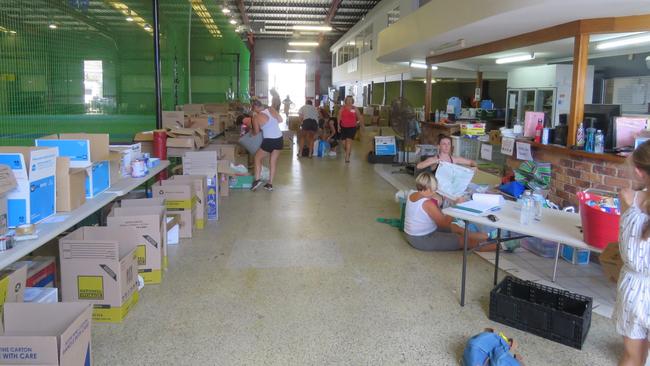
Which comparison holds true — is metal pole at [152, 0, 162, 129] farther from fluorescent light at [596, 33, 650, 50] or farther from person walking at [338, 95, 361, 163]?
person walking at [338, 95, 361, 163]

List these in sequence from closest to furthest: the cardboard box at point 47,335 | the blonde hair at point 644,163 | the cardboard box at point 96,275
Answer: the cardboard box at point 47,335, the blonde hair at point 644,163, the cardboard box at point 96,275

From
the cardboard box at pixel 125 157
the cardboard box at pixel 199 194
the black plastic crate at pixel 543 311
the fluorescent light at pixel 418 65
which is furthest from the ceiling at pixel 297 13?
the black plastic crate at pixel 543 311

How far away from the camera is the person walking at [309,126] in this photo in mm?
11805

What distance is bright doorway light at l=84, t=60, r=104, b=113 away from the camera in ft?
15.5

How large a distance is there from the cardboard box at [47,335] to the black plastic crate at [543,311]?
241 centimetres

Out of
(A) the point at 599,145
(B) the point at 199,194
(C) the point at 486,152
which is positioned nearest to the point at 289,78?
(C) the point at 486,152

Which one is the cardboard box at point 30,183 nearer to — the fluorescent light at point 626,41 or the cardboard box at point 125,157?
the cardboard box at point 125,157

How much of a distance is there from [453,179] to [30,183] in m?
3.72

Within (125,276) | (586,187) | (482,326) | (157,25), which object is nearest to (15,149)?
(125,276)

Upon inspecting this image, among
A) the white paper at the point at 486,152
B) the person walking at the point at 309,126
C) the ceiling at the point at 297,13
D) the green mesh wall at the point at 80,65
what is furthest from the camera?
the ceiling at the point at 297,13

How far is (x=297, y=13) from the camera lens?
1986cm

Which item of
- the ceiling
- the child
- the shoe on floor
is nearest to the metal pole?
the shoe on floor

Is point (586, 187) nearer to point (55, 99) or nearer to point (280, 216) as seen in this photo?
point (280, 216)

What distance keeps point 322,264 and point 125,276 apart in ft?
5.69
